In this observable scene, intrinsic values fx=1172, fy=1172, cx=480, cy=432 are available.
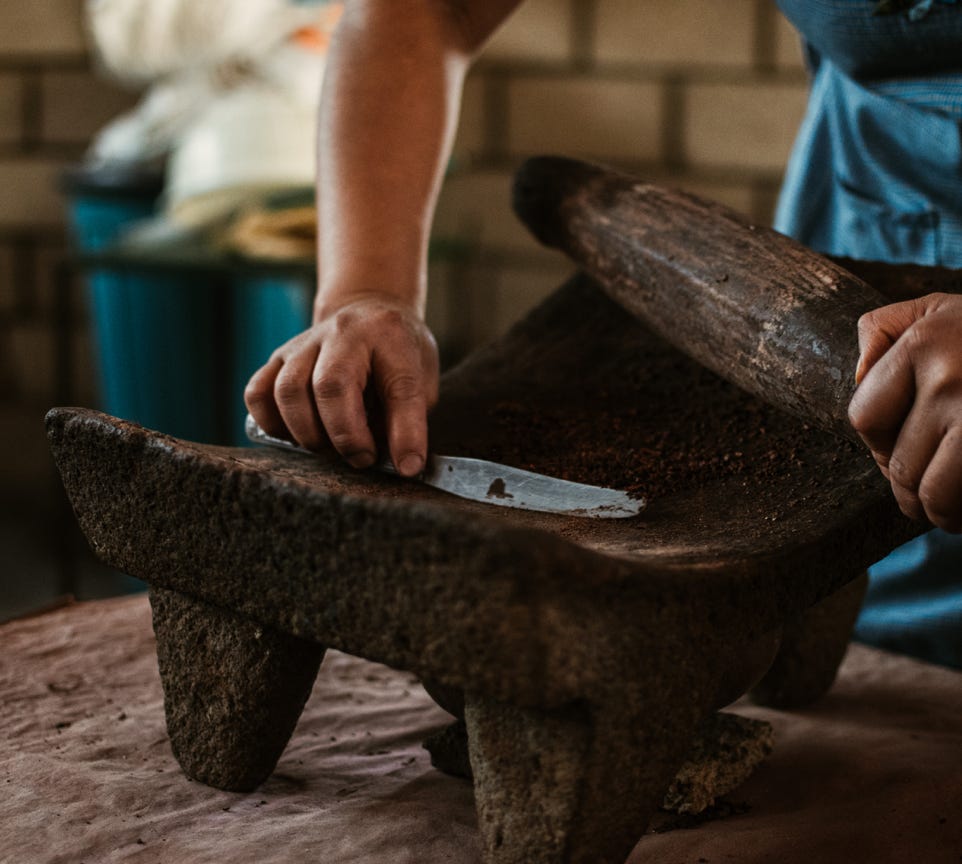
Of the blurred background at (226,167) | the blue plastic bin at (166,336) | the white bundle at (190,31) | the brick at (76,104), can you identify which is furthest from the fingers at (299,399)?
the brick at (76,104)

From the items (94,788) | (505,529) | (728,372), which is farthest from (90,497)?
(728,372)

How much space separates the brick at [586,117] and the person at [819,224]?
203 centimetres

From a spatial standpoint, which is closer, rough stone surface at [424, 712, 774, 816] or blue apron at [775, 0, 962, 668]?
rough stone surface at [424, 712, 774, 816]

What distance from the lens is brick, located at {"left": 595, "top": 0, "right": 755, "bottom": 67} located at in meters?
3.33

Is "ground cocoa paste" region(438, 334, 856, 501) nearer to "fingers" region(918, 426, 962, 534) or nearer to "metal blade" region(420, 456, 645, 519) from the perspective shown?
"metal blade" region(420, 456, 645, 519)

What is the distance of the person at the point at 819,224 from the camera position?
0.77 metres

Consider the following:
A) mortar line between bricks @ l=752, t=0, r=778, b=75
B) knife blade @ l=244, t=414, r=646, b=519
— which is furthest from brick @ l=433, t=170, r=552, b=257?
knife blade @ l=244, t=414, r=646, b=519

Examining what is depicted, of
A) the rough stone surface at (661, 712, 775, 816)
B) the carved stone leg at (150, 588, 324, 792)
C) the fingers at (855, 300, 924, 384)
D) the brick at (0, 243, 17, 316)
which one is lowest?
the brick at (0, 243, 17, 316)

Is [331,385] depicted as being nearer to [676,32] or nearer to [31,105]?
[676,32]

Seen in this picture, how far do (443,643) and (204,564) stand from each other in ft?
0.70

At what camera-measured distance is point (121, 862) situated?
84cm

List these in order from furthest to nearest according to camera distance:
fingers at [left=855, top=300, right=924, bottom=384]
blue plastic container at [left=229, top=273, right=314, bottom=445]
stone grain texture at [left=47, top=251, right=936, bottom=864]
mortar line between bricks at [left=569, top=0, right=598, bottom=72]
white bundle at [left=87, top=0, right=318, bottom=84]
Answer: mortar line between bricks at [left=569, top=0, right=598, bottom=72], white bundle at [left=87, top=0, right=318, bottom=84], blue plastic container at [left=229, top=273, right=314, bottom=445], fingers at [left=855, top=300, right=924, bottom=384], stone grain texture at [left=47, top=251, right=936, bottom=864]

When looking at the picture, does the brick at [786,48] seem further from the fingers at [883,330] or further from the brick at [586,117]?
the fingers at [883,330]

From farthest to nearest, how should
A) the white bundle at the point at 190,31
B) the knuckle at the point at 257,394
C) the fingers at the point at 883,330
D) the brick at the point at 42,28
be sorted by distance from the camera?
1. the brick at the point at 42,28
2. the white bundle at the point at 190,31
3. the knuckle at the point at 257,394
4. the fingers at the point at 883,330
